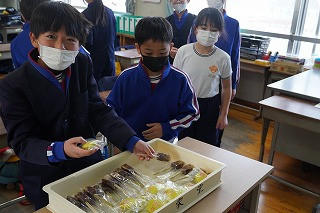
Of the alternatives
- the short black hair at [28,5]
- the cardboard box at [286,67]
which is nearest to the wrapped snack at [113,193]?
the short black hair at [28,5]

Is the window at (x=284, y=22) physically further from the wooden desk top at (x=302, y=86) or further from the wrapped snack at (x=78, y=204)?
the wrapped snack at (x=78, y=204)

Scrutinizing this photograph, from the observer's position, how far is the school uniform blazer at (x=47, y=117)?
107cm

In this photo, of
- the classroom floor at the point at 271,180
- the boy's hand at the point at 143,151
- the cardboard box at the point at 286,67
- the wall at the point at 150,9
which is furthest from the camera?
the wall at the point at 150,9

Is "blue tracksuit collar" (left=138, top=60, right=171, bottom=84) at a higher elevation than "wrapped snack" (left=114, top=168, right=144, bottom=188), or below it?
higher

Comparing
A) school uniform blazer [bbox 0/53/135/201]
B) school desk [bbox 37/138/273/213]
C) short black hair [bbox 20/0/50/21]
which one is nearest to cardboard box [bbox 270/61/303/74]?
school desk [bbox 37/138/273/213]

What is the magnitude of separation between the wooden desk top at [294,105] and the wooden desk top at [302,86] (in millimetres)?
47

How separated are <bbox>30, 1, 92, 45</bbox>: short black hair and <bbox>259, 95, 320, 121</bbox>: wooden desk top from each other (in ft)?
5.75

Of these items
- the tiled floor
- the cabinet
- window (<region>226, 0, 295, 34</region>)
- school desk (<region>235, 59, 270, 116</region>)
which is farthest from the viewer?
the cabinet

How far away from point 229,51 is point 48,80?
6.07 ft

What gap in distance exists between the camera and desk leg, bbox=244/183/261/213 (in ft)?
4.59

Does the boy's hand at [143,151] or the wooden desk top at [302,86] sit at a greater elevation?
the boy's hand at [143,151]

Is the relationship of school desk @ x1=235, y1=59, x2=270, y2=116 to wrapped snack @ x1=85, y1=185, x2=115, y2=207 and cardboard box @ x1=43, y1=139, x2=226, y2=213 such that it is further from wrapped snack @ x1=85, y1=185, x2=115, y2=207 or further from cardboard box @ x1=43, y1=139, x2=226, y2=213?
wrapped snack @ x1=85, y1=185, x2=115, y2=207

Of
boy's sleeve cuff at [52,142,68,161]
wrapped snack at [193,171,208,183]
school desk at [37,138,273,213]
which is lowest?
school desk at [37,138,273,213]

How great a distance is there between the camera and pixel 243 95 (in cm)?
464
